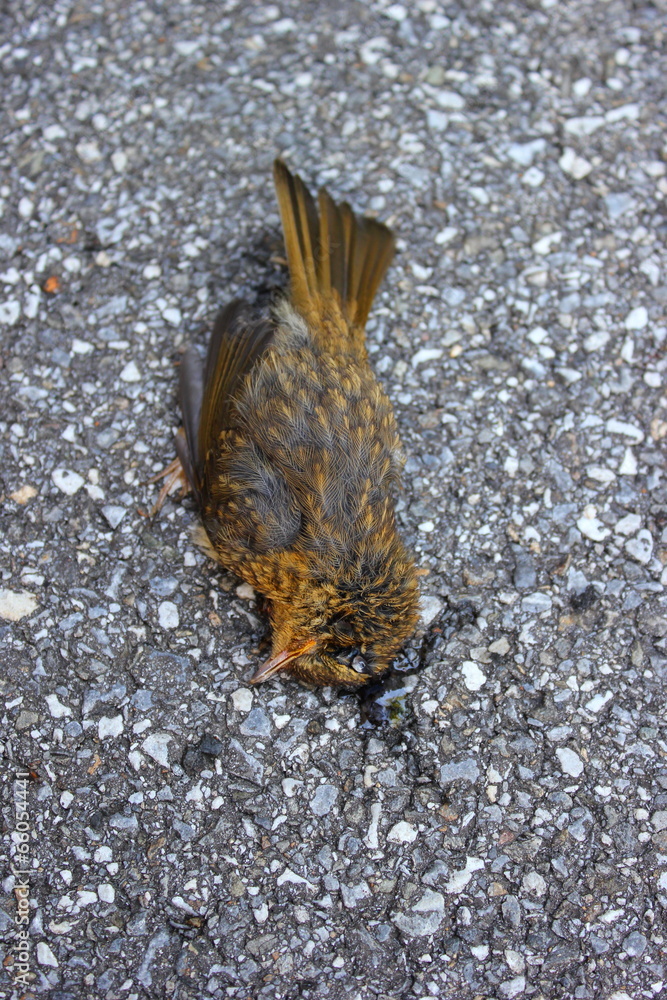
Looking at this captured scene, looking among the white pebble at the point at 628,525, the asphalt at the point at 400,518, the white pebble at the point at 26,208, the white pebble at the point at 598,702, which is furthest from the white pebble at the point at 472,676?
the white pebble at the point at 26,208

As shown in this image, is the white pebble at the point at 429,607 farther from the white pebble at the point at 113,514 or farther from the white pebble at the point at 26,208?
the white pebble at the point at 26,208

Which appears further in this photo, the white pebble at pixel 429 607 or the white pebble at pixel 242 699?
the white pebble at pixel 429 607

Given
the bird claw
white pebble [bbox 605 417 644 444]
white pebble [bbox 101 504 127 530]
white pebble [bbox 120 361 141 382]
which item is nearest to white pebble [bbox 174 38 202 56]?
white pebble [bbox 120 361 141 382]

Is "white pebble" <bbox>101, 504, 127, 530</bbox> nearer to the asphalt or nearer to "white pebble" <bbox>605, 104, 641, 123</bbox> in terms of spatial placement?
the asphalt

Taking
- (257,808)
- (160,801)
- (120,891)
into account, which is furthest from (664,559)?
(120,891)

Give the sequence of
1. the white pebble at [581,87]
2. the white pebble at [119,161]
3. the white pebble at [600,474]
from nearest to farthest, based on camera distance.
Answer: the white pebble at [600,474] < the white pebble at [119,161] < the white pebble at [581,87]

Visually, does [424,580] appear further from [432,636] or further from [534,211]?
[534,211]

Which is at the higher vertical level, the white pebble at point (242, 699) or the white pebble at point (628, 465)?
the white pebble at point (628, 465)
